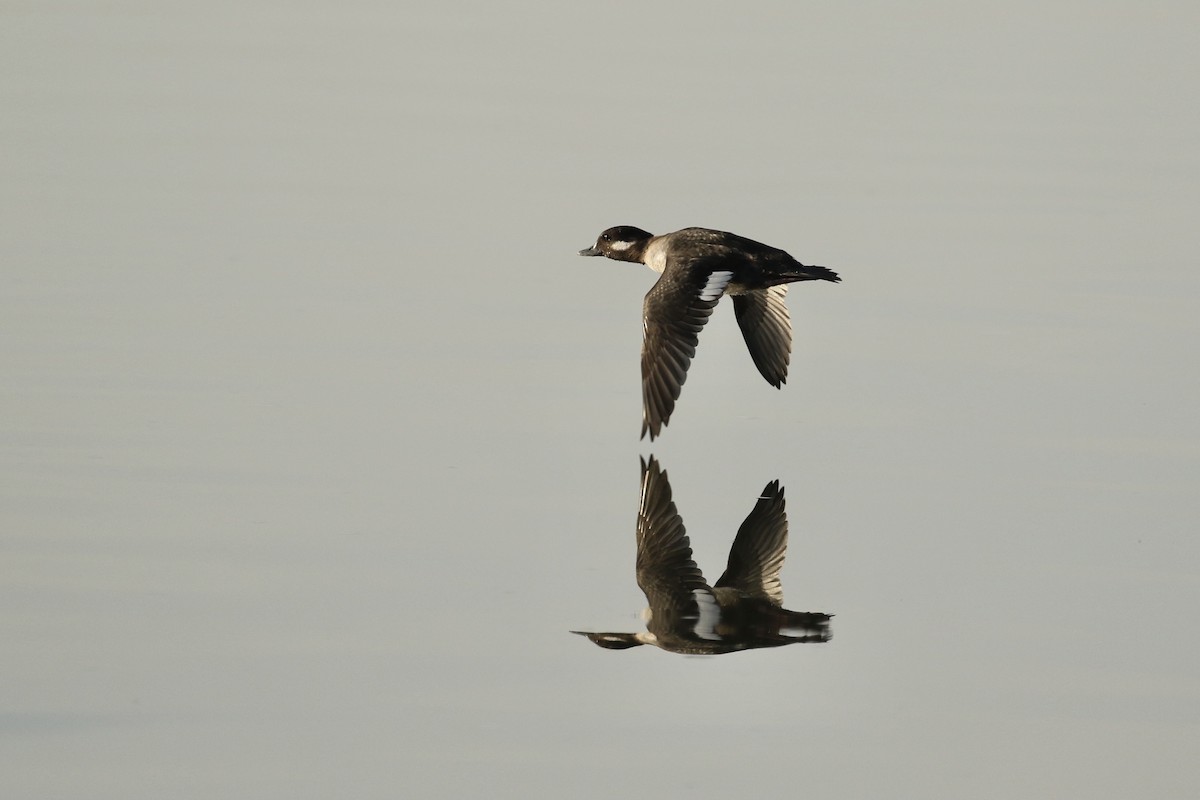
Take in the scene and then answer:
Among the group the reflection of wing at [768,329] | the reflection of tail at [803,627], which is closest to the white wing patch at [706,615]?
the reflection of tail at [803,627]

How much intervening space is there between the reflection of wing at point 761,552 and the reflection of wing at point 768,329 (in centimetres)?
221

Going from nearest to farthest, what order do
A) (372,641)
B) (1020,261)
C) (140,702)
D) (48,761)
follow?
(48,761) → (140,702) → (372,641) → (1020,261)

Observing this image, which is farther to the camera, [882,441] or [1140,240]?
[1140,240]

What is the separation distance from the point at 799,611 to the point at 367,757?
6.74ft

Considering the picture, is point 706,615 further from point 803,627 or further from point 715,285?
point 715,285

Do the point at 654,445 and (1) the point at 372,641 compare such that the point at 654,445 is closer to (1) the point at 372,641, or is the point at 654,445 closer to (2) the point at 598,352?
(2) the point at 598,352

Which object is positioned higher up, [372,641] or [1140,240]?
[1140,240]

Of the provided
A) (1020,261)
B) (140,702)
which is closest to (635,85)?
(1020,261)

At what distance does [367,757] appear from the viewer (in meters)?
6.20

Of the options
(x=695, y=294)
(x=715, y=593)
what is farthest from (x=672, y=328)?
(x=715, y=593)

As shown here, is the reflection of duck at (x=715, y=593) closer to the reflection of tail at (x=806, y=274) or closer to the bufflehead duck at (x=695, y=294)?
the bufflehead duck at (x=695, y=294)

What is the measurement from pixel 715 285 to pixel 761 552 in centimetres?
270

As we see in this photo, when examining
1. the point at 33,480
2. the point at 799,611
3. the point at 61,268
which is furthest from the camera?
the point at 61,268

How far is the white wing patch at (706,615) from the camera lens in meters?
7.40
